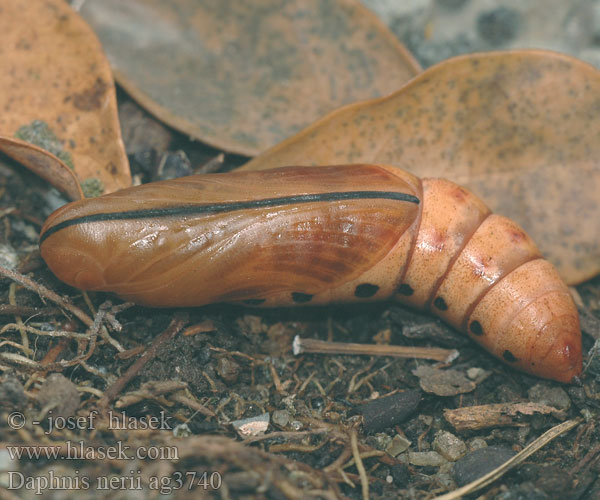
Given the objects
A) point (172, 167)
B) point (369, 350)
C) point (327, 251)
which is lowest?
point (369, 350)

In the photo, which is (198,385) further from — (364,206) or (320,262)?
(364,206)

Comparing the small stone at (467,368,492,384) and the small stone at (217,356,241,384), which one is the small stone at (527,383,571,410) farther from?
the small stone at (217,356,241,384)

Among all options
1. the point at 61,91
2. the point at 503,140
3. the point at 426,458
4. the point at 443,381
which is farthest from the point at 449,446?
the point at 61,91

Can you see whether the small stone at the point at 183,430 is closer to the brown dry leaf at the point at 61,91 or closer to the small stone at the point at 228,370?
the small stone at the point at 228,370

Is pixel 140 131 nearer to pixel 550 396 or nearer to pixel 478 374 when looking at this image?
pixel 478 374

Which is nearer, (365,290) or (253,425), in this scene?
(253,425)

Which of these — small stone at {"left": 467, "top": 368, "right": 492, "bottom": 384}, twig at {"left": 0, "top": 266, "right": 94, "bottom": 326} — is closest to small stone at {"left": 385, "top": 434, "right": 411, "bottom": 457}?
small stone at {"left": 467, "top": 368, "right": 492, "bottom": 384}
